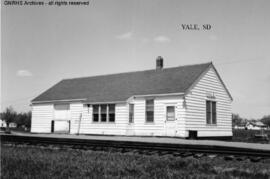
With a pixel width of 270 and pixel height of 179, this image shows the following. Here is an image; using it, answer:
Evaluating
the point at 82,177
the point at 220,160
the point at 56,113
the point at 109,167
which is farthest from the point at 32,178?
the point at 56,113

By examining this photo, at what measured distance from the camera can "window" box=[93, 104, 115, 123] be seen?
79.5 ft

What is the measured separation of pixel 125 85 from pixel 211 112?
272 inches

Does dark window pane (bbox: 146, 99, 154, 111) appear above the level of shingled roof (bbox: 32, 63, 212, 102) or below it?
below

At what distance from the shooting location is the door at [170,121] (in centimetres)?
2132

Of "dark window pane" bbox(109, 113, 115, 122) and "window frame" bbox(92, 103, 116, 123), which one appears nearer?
"dark window pane" bbox(109, 113, 115, 122)

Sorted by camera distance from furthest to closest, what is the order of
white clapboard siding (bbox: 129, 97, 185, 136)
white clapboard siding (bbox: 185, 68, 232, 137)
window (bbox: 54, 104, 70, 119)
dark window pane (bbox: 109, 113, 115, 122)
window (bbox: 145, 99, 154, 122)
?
window (bbox: 54, 104, 70, 119) < dark window pane (bbox: 109, 113, 115, 122) < window (bbox: 145, 99, 154, 122) < white clapboard siding (bbox: 185, 68, 232, 137) < white clapboard siding (bbox: 129, 97, 185, 136)

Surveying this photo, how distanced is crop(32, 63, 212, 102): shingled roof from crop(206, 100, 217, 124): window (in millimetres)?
2504

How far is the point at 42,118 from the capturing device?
28734 millimetres

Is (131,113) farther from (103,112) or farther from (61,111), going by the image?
(61,111)

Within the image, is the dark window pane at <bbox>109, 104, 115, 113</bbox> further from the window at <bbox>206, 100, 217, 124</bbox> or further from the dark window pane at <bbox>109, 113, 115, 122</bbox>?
the window at <bbox>206, 100, 217, 124</bbox>

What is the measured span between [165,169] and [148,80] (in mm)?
17753

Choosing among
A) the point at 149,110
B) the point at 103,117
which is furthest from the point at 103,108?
the point at 149,110

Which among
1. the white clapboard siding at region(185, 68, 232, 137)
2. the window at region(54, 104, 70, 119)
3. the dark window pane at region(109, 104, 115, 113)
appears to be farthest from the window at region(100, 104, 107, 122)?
the white clapboard siding at region(185, 68, 232, 137)

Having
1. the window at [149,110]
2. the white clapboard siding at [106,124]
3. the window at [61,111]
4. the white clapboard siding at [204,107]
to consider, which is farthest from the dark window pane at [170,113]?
the window at [61,111]
